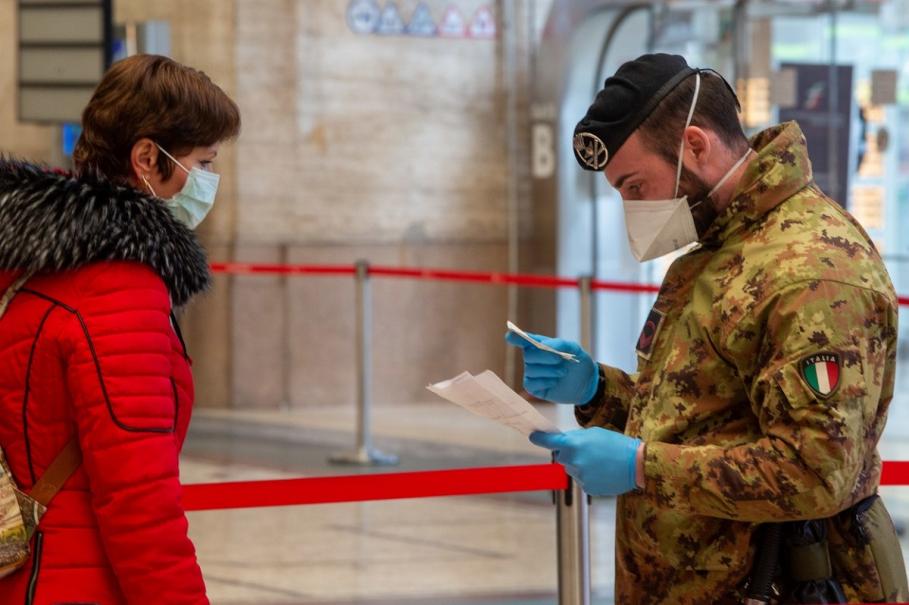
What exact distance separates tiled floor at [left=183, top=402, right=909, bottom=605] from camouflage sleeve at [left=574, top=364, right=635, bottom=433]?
2730 mm

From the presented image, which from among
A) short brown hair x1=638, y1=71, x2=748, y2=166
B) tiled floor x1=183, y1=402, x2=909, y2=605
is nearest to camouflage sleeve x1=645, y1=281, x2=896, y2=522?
short brown hair x1=638, y1=71, x2=748, y2=166

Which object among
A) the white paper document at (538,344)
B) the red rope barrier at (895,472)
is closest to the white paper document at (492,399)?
the white paper document at (538,344)

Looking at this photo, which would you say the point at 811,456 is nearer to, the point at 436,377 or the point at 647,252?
the point at 647,252

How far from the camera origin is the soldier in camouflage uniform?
6.64 feet

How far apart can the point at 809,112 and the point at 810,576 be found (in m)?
7.66

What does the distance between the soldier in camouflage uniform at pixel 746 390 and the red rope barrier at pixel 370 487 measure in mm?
664

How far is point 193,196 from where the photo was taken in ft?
8.05

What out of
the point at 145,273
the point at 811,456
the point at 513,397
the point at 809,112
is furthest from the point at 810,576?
the point at 809,112

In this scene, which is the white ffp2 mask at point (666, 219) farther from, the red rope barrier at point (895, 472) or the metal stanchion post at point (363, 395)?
the metal stanchion post at point (363, 395)

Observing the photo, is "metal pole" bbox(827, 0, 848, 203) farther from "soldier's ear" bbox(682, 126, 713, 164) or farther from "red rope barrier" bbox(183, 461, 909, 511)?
"soldier's ear" bbox(682, 126, 713, 164)

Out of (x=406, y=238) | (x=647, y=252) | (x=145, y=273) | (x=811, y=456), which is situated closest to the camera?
(x=811, y=456)

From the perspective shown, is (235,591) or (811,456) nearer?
(811,456)

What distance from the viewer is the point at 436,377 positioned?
1088 centimetres

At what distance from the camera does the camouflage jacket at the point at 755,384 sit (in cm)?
202
